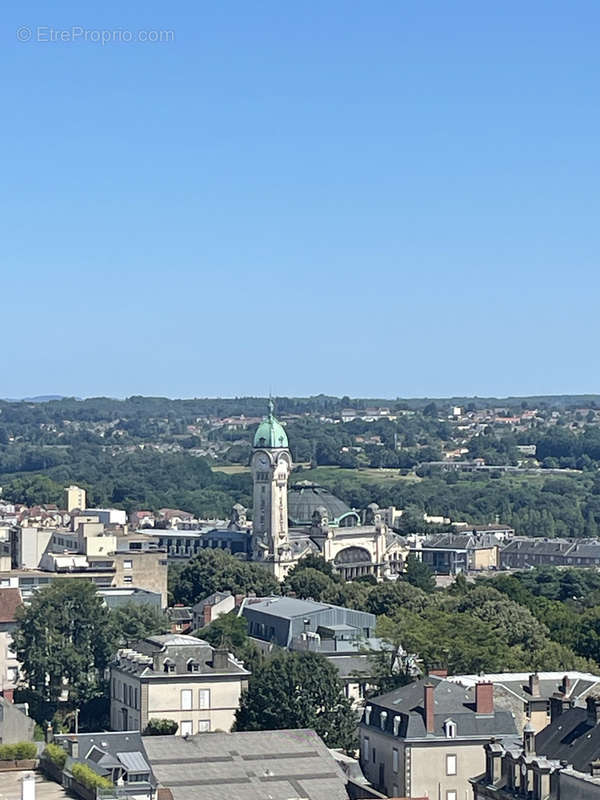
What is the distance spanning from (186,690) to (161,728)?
11.0 ft

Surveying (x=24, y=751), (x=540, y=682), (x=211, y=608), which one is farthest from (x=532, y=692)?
(x=211, y=608)

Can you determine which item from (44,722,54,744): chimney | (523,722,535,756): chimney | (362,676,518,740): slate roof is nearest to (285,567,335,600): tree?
(44,722,54,744): chimney

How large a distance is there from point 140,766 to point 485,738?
1166 cm

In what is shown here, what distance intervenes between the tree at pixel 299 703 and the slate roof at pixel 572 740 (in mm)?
15880

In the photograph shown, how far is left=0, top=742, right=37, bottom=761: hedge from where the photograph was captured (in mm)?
67562

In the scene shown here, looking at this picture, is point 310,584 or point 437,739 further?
point 310,584

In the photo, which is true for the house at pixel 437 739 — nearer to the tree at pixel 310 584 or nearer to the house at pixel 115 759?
the house at pixel 115 759

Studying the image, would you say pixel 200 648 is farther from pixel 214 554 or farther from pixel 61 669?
pixel 214 554

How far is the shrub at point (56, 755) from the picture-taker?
65.1m

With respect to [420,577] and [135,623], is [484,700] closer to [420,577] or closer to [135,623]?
[135,623]

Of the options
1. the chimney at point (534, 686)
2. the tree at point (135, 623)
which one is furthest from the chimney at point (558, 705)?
the tree at point (135, 623)

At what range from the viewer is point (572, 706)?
67812 mm

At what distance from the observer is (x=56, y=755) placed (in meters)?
65.9

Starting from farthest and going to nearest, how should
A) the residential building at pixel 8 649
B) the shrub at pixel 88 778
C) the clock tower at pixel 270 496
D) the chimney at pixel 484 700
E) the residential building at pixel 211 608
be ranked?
the clock tower at pixel 270 496 < the residential building at pixel 211 608 < the residential building at pixel 8 649 < the chimney at pixel 484 700 < the shrub at pixel 88 778
